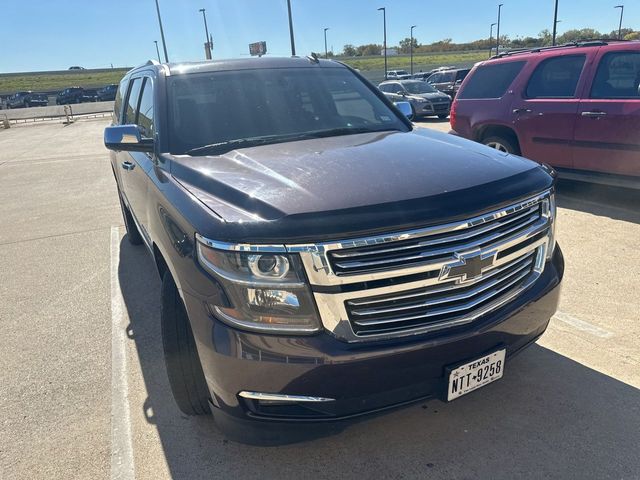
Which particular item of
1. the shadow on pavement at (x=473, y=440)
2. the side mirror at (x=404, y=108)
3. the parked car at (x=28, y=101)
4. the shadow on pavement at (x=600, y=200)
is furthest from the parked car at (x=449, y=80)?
the parked car at (x=28, y=101)

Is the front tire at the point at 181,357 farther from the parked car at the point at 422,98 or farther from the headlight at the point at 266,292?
the parked car at the point at 422,98

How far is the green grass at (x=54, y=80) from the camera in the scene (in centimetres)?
7006

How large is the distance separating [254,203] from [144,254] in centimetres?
389

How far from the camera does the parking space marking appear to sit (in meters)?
3.42

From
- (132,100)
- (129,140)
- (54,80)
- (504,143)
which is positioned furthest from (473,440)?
(54,80)

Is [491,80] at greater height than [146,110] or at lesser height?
lesser

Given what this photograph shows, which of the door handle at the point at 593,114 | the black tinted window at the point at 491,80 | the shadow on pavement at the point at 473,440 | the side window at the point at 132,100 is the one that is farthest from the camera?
the black tinted window at the point at 491,80

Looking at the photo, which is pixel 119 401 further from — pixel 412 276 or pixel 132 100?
pixel 132 100

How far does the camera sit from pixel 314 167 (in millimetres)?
2559

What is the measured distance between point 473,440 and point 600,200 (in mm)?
5253

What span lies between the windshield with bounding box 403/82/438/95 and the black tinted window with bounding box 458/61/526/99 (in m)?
11.0

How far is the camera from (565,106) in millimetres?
6387

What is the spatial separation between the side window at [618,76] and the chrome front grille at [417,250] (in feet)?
15.7

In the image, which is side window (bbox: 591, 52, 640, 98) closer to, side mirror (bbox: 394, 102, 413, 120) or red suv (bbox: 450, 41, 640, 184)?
red suv (bbox: 450, 41, 640, 184)
